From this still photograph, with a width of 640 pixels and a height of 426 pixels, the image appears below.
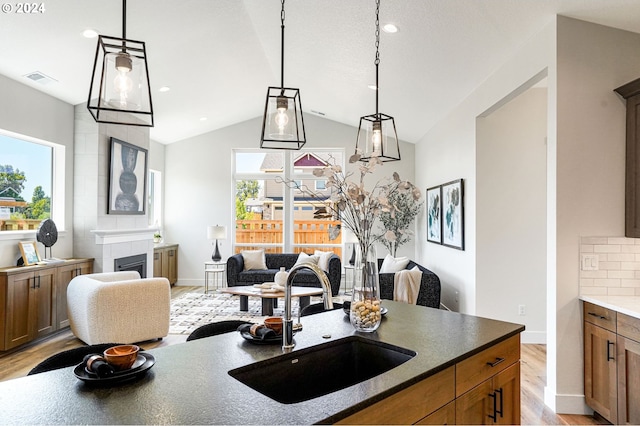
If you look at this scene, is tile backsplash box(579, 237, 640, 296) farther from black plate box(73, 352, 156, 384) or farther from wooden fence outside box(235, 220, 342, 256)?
wooden fence outside box(235, 220, 342, 256)

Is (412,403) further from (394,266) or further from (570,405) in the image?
(394,266)

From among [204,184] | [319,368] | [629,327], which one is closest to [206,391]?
[319,368]

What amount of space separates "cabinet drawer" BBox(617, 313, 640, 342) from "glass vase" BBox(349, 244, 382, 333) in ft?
5.47

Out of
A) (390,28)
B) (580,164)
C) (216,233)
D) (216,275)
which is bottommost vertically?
(216,275)

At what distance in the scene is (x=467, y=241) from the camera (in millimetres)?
4699

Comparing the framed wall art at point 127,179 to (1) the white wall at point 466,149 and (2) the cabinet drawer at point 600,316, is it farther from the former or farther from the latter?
(2) the cabinet drawer at point 600,316

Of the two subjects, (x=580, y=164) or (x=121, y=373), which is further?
(x=580, y=164)

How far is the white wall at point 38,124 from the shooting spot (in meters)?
4.51

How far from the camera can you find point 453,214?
518cm

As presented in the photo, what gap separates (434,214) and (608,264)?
133 inches

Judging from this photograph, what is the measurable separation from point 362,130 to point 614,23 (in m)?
1.97

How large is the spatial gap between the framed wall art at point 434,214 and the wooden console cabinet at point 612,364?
3093 mm

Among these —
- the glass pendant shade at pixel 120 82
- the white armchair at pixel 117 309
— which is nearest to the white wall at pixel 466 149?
the glass pendant shade at pixel 120 82

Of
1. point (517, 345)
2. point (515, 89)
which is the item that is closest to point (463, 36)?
point (515, 89)
